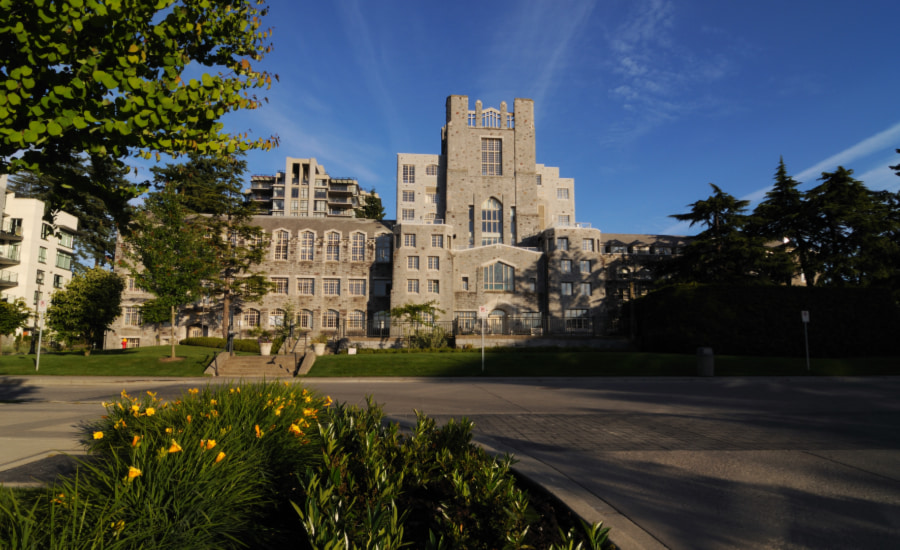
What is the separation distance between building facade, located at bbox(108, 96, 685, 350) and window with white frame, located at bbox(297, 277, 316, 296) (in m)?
0.12

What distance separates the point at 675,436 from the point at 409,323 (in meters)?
32.5

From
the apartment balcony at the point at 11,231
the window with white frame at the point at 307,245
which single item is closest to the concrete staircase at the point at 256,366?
the window with white frame at the point at 307,245

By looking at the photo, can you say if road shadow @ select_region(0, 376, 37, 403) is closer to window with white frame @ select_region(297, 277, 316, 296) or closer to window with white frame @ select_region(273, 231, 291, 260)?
window with white frame @ select_region(297, 277, 316, 296)

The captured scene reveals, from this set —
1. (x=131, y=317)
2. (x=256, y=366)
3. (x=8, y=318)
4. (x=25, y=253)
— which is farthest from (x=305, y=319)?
(x=25, y=253)

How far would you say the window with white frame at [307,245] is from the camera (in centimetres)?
4819

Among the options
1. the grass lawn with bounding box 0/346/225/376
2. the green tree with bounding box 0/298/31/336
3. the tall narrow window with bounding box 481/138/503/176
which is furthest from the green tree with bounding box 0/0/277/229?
the tall narrow window with bounding box 481/138/503/176

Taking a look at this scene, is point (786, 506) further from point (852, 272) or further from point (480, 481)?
point (852, 272)

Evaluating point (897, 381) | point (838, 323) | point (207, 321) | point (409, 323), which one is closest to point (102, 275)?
point (207, 321)

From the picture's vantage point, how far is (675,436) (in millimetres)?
7988

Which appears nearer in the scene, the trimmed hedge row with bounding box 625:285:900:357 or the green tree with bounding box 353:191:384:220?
the trimmed hedge row with bounding box 625:285:900:357

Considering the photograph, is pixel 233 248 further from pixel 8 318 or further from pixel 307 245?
pixel 8 318

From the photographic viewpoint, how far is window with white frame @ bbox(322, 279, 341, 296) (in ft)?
156

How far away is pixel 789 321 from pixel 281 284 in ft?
139

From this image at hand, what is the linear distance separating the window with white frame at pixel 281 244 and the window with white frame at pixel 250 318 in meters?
5.90
